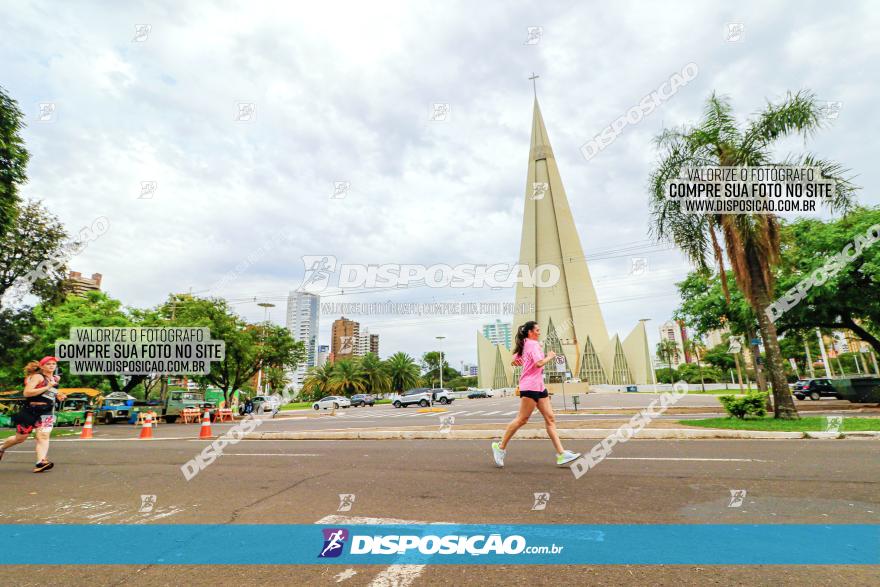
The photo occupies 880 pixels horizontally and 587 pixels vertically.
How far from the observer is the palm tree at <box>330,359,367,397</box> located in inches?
2489

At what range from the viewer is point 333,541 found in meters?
3.23

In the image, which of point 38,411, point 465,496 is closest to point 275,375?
point 38,411

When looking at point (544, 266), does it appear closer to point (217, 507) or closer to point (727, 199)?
point (727, 199)

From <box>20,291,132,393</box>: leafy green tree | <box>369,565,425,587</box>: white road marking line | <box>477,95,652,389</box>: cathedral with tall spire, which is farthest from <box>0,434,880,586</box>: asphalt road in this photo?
<box>477,95,652,389</box>: cathedral with tall spire

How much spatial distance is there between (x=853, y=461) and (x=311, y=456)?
325 inches

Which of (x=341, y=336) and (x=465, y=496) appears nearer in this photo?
(x=465, y=496)

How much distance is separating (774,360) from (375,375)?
193 ft

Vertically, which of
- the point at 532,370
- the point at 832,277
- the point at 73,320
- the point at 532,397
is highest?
the point at 73,320

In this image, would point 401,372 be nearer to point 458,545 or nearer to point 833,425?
point 833,425

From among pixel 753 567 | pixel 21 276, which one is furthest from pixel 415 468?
pixel 21 276

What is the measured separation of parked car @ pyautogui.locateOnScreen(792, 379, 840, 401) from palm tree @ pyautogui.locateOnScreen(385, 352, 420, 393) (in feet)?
163

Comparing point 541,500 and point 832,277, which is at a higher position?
point 832,277

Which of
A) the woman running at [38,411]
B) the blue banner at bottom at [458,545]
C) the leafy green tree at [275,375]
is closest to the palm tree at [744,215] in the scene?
the blue banner at bottom at [458,545]

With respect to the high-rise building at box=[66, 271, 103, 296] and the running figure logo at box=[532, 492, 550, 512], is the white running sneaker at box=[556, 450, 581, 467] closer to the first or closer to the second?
the running figure logo at box=[532, 492, 550, 512]
